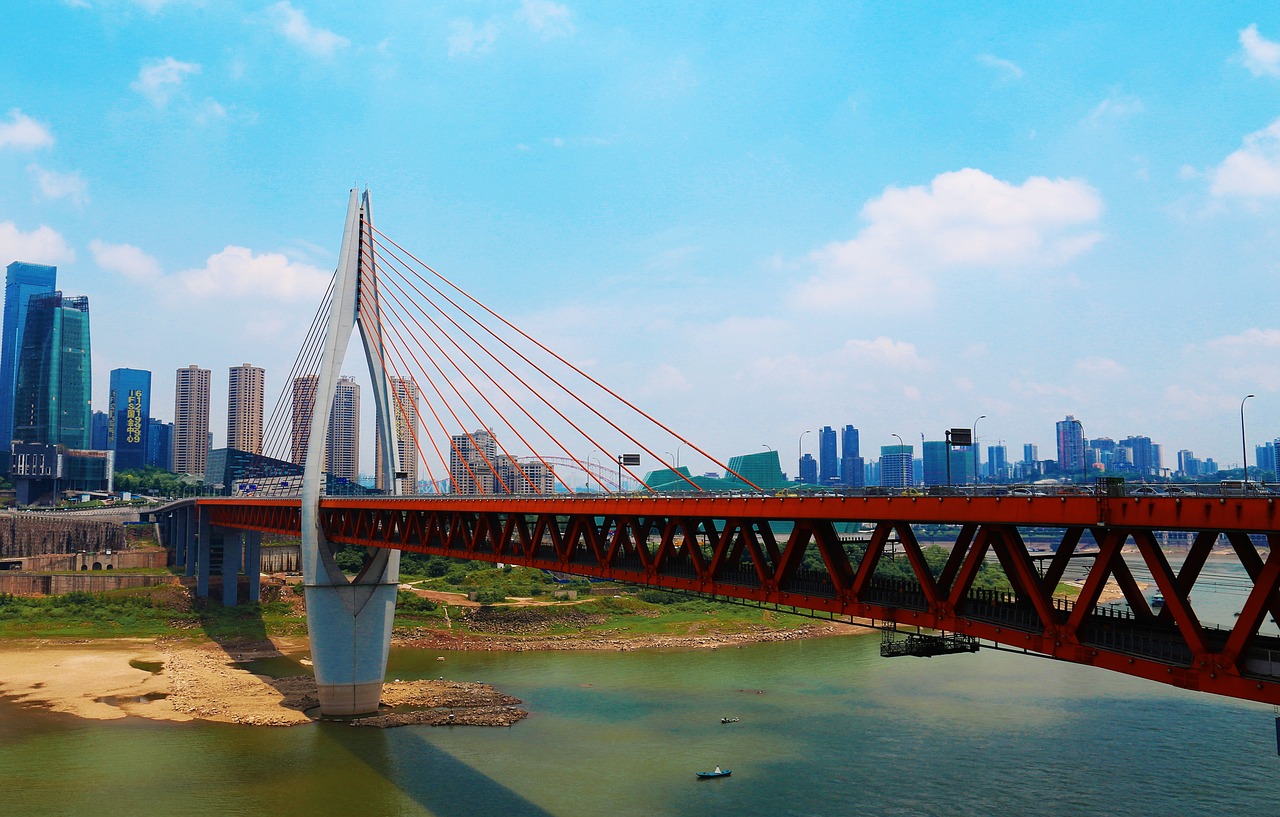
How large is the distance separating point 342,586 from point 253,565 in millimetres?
43142

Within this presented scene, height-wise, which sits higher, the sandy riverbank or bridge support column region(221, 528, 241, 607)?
bridge support column region(221, 528, 241, 607)

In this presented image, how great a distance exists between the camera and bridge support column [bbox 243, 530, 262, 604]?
87.9m

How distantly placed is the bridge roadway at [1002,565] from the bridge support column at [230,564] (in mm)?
61645

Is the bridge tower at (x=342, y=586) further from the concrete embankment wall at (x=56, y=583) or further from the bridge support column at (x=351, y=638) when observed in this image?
the concrete embankment wall at (x=56, y=583)

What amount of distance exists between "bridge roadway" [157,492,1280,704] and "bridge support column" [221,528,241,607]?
61645mm

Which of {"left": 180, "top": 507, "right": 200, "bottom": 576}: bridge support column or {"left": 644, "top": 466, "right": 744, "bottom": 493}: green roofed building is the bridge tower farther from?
{"left": 644, "top": 466, "right": 744, "bottom": 493}: green roofed building

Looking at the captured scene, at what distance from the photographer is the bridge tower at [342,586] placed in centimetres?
5197

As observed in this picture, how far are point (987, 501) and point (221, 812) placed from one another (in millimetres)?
33659

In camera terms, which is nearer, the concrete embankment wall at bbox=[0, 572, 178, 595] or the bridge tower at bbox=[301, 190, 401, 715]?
the bridge tower at bbox=[301, 190, 401, 715]

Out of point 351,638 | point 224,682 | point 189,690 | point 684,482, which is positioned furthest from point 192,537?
point 684,482

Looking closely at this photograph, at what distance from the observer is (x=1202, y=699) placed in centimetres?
5256

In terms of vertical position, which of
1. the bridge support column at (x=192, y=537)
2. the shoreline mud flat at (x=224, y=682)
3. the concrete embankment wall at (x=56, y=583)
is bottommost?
the shoreline mud flat at (x=224, y=682)

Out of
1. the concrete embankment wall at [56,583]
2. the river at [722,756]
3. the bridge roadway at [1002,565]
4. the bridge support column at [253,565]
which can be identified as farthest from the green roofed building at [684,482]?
the bridge roadway at [1002,565]

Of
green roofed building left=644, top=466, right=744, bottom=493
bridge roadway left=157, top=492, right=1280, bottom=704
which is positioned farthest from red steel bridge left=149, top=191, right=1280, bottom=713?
green roofed building left=644, top=466, right=744, bottom=493
